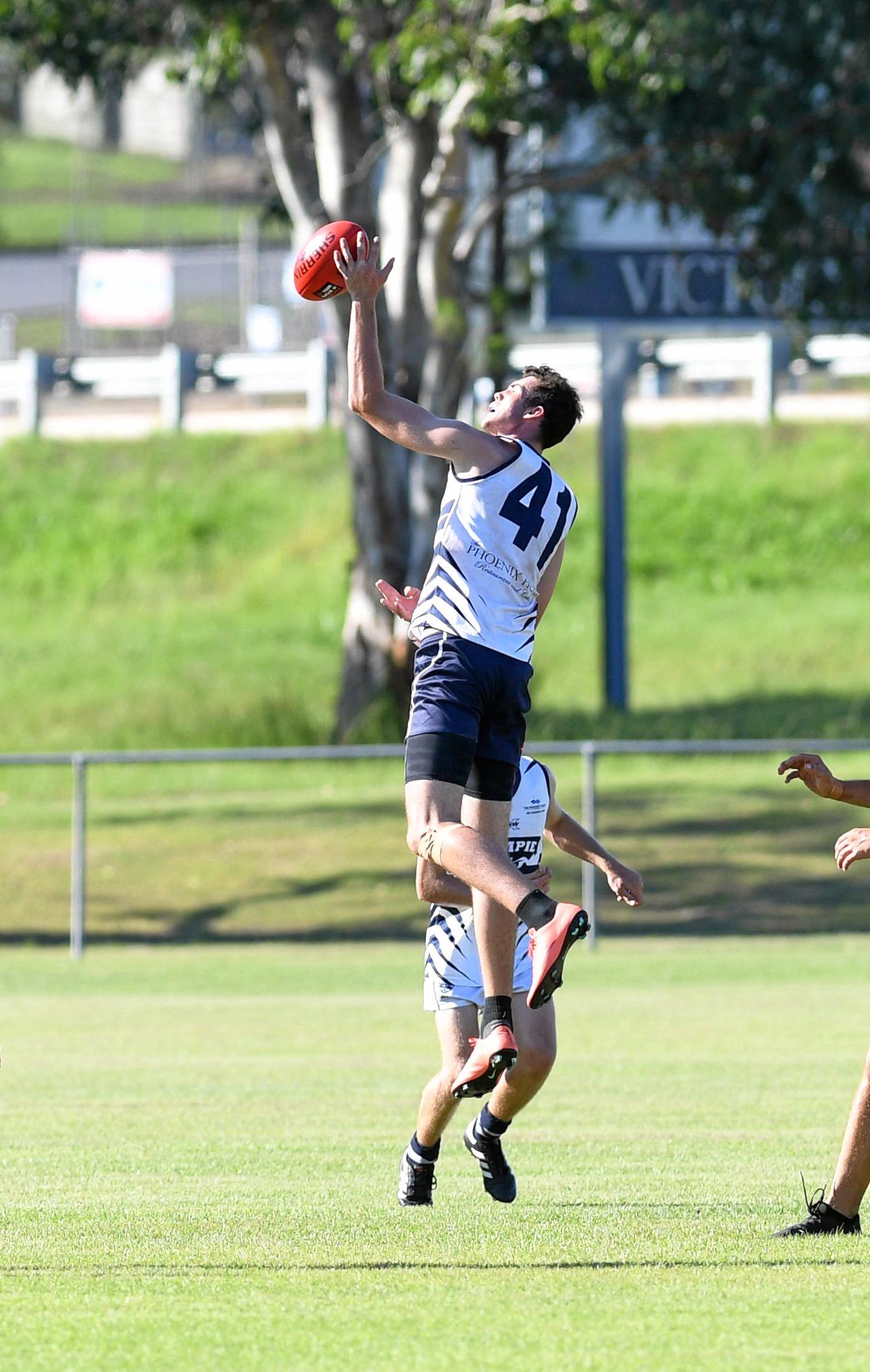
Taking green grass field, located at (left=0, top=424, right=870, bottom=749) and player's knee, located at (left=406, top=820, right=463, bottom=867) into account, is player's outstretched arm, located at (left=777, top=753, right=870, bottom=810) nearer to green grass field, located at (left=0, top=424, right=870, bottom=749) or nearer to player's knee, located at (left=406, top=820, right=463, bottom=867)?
player's knee, located at (left=406, top=820, right=463, bottom=867)

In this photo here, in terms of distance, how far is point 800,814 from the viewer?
74.9 ft

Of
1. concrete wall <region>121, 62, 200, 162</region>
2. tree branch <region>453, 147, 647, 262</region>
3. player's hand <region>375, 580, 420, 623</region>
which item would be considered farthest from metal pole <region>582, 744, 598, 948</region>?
concrete wall <region>121, 62, 200, 162</region>

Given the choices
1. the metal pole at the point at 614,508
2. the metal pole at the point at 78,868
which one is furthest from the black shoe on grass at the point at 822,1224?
the metal pole at the point at 614,508

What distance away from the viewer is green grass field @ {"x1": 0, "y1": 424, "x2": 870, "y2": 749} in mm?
30344

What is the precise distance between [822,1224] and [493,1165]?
3.74ft

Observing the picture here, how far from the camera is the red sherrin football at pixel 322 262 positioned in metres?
7.41

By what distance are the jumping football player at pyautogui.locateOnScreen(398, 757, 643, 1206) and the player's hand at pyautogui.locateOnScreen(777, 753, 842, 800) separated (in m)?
0.92

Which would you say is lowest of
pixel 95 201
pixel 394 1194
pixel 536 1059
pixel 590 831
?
pixel 590 831

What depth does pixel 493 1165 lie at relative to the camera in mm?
7449

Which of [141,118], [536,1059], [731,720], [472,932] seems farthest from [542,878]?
[141,118]

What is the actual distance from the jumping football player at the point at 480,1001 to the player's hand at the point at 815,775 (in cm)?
92

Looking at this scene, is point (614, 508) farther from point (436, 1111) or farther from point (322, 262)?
point (436, 1111)

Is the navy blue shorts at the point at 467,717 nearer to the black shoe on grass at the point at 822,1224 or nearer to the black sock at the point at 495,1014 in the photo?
the black sock at the point at 495,1014

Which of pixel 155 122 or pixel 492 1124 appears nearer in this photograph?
pixel 492 1124
